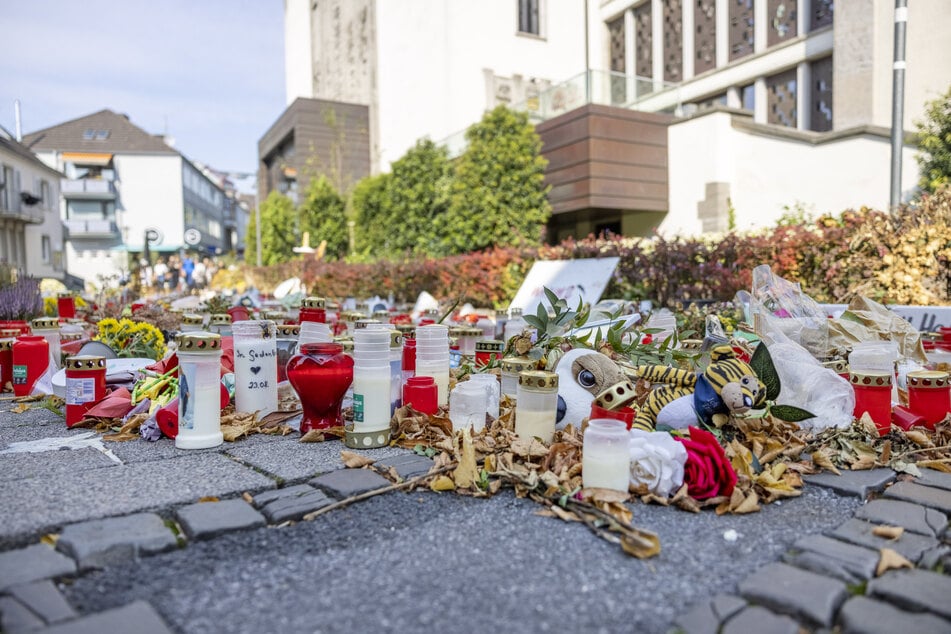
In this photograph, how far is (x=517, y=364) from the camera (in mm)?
2725

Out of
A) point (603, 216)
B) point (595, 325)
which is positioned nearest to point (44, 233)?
point (603, 216)

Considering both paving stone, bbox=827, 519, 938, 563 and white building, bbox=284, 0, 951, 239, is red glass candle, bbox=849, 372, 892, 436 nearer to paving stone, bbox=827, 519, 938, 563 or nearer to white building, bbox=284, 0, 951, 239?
paving stone, bbox=827, 519, 938, 563

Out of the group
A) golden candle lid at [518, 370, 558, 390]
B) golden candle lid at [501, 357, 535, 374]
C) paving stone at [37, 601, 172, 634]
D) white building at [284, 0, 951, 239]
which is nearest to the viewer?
paving stone at [37, 601, 172, 634]

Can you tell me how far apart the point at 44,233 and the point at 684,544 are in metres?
41.7

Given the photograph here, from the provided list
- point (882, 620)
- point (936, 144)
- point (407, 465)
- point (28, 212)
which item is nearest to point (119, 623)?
point (407, 465)

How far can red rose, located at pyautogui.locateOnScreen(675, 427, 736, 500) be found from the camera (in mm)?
2016

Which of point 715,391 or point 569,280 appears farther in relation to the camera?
point 569,280

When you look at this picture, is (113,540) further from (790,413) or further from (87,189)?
(87,189)

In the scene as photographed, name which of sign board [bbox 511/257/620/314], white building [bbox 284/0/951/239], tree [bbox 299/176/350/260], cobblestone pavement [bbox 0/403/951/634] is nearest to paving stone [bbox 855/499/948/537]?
cobblestone pavement [bbox 0/403/951/634]

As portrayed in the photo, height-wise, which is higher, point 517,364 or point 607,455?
point 517,364

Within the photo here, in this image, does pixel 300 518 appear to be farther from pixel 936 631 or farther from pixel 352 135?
pixel 352 135

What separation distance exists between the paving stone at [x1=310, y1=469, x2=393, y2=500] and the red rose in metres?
0.97

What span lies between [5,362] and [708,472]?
4.19m

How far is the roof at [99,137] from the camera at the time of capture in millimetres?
44719
